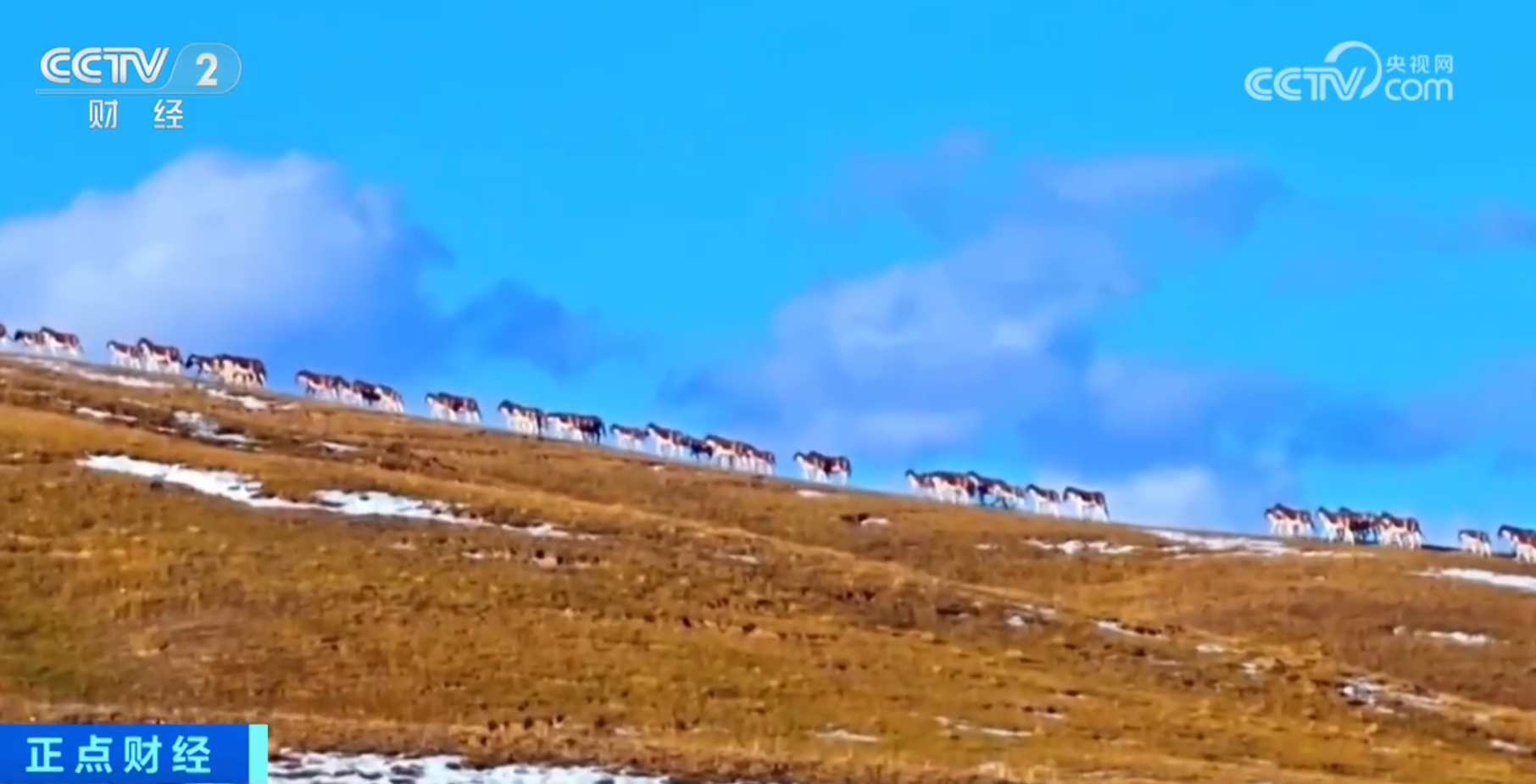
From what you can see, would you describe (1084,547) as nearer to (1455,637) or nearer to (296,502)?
(1455,637)

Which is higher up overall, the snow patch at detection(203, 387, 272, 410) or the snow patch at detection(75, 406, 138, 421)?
the snow patch at detection(203, 387, 272, 410)

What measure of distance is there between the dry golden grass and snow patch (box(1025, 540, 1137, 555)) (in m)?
1.70

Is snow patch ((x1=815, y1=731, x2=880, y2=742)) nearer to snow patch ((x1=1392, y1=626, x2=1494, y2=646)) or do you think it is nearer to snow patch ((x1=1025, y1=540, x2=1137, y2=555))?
snow patch ((x1=1392, y1=626, x2=1494, y2=646))

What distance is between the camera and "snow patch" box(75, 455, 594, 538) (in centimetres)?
6888

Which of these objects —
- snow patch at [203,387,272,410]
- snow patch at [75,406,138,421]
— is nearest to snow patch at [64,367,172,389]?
snow patch at [203,387,272,410]

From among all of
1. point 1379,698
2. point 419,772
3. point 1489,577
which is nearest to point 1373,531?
point 1489,577

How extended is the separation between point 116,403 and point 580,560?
3576 cm

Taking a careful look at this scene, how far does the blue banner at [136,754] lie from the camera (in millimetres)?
34750

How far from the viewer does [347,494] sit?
71.1m

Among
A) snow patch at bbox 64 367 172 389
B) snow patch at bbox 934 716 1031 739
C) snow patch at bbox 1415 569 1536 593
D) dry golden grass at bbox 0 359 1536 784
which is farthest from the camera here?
snow patch at bbox 64 367 172 389

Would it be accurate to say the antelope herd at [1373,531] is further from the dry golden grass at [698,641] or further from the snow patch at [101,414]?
the snow patch at [101,414]

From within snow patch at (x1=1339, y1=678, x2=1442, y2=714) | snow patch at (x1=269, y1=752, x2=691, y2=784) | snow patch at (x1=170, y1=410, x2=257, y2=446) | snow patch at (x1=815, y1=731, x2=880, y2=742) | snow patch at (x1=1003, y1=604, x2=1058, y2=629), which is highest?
snow patch at (x1=170, y1=410, x2=257, y2=446)

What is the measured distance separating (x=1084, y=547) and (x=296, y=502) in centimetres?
3159

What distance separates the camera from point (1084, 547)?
8831cm
